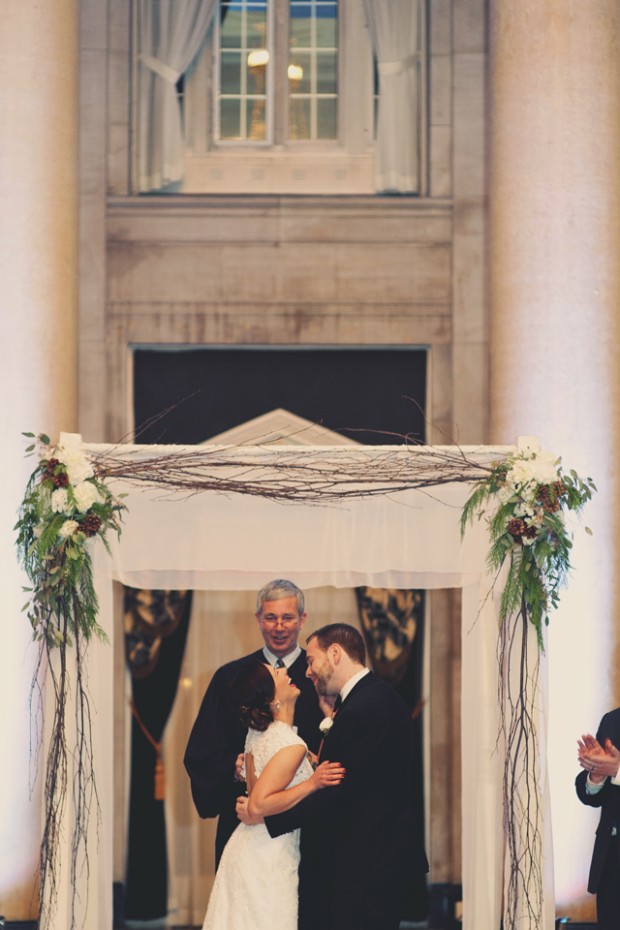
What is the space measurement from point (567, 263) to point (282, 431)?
7.19 feet

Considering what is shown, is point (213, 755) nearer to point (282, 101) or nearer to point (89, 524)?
point (89, 524)

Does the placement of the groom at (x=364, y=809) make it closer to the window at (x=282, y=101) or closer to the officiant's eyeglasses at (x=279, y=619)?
the officiant's eyeglasses at (x=279, y=619)

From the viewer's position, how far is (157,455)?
20.9ft

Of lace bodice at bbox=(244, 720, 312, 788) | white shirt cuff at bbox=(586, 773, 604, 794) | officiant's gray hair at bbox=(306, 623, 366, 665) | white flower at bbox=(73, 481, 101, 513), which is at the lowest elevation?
white shirt cuff at bbox=(586, 773, 604, 794)

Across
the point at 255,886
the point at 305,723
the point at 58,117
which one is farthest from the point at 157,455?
the point at 58,117

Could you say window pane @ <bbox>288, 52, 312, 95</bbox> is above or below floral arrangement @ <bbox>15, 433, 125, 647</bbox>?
above

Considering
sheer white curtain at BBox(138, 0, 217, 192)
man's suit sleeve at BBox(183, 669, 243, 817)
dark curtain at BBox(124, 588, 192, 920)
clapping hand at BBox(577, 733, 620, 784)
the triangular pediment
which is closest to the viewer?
clapping hand at BBox(577, 733, 620, 784)

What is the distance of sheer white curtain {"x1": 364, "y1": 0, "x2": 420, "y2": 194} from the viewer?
9.09m

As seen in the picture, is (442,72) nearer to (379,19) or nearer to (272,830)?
(379,19)

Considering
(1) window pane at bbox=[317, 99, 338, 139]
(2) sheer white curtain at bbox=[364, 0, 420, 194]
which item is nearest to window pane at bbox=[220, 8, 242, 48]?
(1) window pane at bbox=[317, 99, 338, 139]

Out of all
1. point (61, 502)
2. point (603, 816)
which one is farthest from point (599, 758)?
point (61, 502)

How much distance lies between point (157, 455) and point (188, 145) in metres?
3.50

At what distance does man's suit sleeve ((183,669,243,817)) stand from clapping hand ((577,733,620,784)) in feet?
5.28

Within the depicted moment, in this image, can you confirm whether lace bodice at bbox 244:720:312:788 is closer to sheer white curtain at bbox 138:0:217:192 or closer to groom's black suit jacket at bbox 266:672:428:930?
groom's black suit jacket at bbox 266:672:428:930
